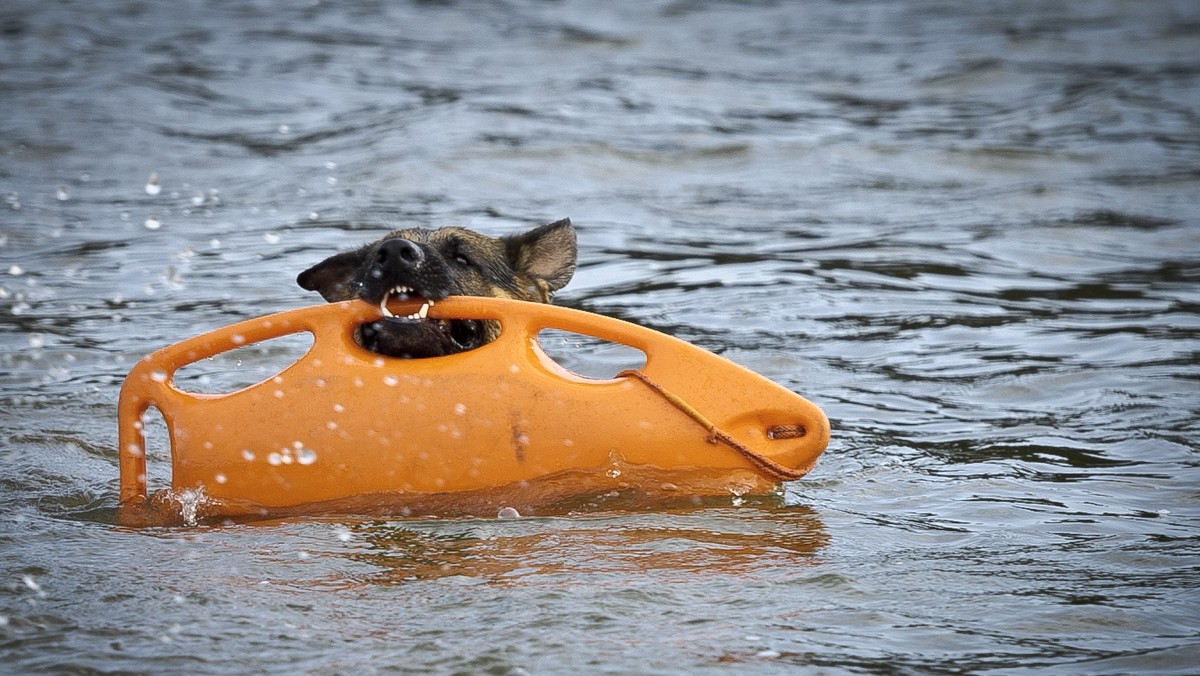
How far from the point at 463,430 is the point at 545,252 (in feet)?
5.01

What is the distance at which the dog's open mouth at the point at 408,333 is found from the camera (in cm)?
495

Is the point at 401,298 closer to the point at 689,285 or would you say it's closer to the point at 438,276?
the point at 438,276

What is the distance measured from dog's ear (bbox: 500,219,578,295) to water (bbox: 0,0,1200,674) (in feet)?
4.37

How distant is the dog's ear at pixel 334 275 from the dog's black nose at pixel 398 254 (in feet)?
2.48

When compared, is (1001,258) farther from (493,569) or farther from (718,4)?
(718,4)

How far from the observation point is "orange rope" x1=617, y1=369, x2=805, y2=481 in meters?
4.70

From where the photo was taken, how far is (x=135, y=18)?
18.6m

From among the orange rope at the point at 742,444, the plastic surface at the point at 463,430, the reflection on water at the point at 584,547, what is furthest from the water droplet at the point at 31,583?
the orange rope at the point at 742,444

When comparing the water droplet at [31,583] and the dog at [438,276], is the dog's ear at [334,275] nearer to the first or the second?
the dog at [438,276]

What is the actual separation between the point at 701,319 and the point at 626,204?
3098 millimetres

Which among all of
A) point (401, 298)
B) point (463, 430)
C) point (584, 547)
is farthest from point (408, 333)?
point (584, 547)

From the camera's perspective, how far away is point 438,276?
16.9 ft

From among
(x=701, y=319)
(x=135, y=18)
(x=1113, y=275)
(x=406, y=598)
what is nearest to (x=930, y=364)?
(x=701, y=319)

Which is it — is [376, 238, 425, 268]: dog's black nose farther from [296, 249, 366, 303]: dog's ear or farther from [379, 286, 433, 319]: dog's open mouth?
[296, 249, 366, 303]: dog's ear
